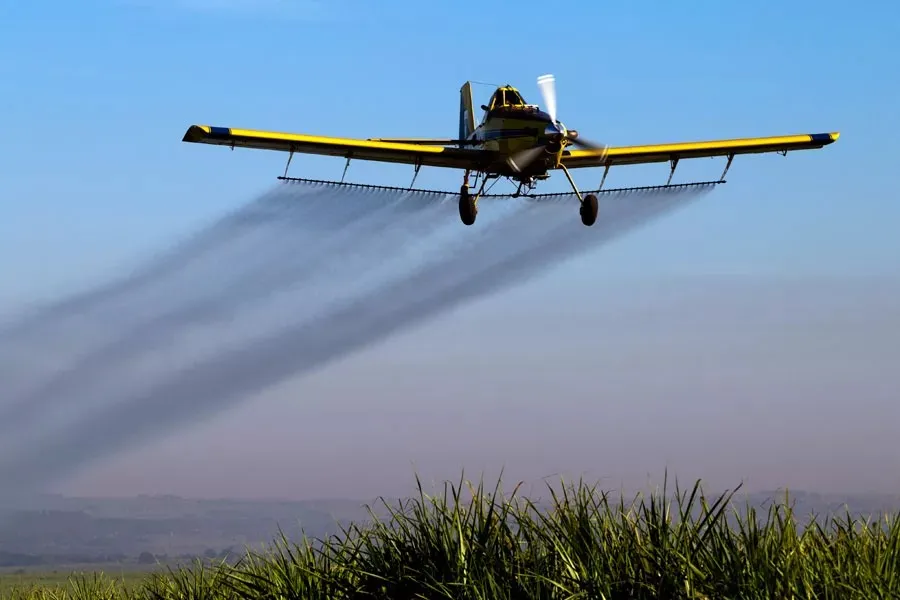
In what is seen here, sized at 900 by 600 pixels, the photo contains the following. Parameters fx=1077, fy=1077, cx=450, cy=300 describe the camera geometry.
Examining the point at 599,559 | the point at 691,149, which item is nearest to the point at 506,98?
the point at 691,149

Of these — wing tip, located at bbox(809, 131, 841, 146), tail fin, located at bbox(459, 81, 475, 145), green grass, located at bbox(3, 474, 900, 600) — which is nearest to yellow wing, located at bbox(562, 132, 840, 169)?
wing tip, located at bbox(809, 131, 841, 146)

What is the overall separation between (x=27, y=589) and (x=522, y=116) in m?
21.7

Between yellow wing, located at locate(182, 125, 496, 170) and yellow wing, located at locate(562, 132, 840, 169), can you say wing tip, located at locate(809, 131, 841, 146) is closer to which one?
yellow wing, located at locate(562, 132, 840, 169)

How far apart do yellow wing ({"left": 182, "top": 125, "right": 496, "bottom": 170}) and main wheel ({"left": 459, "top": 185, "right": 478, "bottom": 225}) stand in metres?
1.61

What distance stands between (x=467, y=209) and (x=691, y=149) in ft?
34.8

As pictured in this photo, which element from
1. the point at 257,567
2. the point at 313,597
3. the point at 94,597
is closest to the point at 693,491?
the point at 313,597

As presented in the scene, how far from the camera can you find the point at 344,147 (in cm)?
3766

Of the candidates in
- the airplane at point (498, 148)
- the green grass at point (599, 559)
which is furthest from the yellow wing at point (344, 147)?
the green grass at point (599, 559)

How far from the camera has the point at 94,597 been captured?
25.2 meters

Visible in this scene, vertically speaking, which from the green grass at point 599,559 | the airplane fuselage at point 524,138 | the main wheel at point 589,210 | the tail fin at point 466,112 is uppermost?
the tail fin at point 466,112

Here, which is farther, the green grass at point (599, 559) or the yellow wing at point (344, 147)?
the yellow wing at point (344, 147)

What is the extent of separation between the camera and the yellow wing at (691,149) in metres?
39.8

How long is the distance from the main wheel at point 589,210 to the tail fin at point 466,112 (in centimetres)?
1238

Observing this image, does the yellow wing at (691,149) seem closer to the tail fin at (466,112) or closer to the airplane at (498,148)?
the airplane at (498,148)
